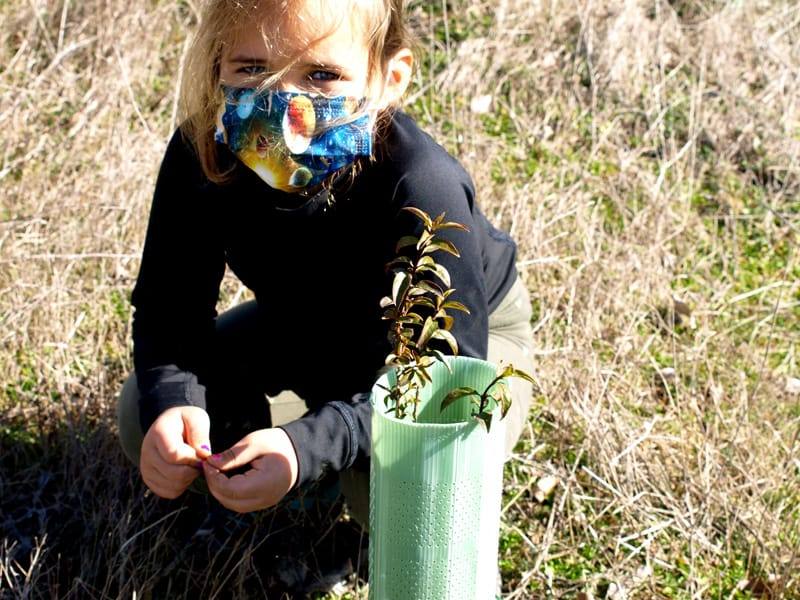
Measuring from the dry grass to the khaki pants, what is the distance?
163mm

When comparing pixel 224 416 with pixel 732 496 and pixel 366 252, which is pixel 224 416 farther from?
pixel 732 496

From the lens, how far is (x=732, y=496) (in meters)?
2.41

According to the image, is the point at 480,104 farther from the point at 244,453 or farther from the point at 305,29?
the point at 244,453

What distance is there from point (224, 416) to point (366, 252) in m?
0.58

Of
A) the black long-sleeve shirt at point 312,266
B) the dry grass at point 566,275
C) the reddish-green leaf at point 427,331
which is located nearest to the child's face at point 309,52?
the black long-sleeve shirt at point 312,266

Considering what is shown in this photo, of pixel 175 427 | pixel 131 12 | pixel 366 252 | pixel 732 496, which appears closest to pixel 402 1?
pixel 366 252

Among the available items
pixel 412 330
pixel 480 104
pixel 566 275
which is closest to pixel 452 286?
pixel 412 330

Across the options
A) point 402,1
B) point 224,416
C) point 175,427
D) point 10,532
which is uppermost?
point 402,1

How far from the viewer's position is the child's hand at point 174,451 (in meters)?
1.89

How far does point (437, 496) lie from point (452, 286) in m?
0.47

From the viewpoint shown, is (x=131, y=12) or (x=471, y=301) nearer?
(x=471, y=301)

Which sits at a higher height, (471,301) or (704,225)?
(471,301)

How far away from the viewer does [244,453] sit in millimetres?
1742

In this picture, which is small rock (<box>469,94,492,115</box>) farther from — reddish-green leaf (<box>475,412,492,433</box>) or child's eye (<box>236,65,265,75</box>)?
reddish-green leaf (<box>475,412,492,433</box>)
